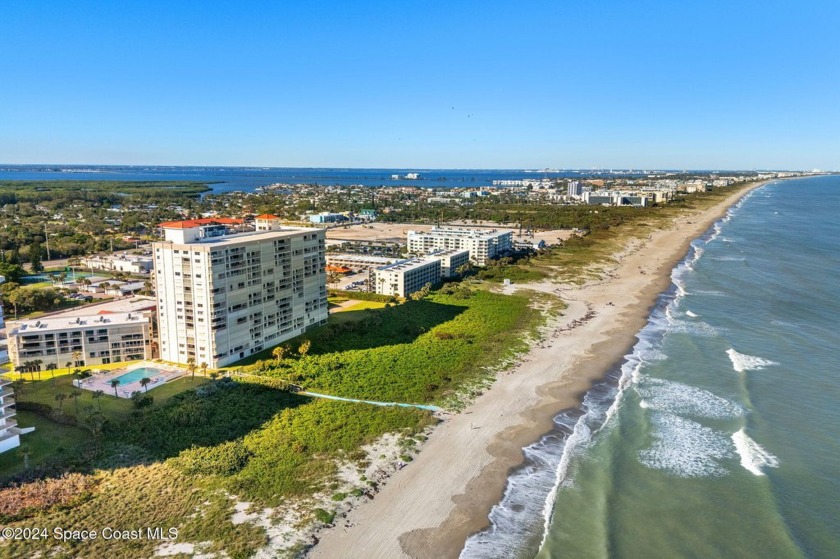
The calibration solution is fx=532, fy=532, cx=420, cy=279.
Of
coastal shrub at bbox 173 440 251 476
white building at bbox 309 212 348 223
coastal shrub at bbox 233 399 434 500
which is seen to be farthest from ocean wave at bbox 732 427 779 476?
white building at bbox 309 212 348 223

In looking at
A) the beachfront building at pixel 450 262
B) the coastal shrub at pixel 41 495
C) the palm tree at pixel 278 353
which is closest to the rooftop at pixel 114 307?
the palm tree at pixel 278 353

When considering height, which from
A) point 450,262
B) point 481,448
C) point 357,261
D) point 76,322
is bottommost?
point 481,448

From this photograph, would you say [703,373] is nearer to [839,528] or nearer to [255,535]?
[839,528]

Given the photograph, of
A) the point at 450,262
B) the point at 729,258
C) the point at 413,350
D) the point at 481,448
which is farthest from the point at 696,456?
the point at 729,258

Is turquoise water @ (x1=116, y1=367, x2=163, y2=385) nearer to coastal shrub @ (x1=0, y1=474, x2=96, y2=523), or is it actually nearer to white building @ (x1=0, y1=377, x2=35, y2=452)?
white building @ (x1=0, y1=377, x2=35, y2=452)

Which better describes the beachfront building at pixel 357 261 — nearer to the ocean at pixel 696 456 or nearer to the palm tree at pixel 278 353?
the palm tree at pixel 278 353

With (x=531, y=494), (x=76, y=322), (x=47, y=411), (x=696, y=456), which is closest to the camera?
(x=531, y=494)

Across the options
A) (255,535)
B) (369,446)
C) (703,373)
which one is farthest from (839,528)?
(255,535)

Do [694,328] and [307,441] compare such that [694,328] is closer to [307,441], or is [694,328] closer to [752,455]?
[752,455]
